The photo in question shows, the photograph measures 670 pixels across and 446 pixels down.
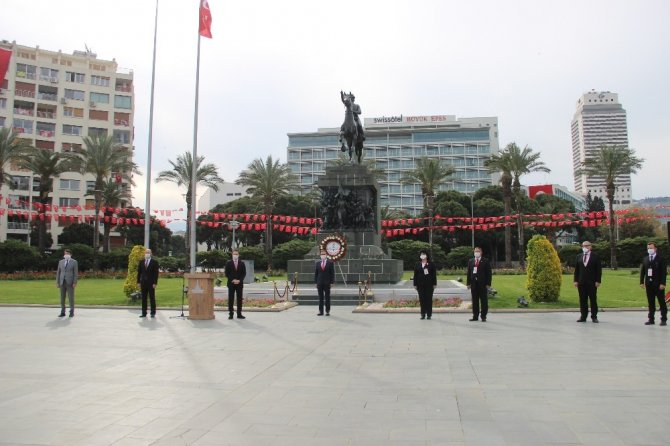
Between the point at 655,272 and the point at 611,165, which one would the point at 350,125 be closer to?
the point at 655,272

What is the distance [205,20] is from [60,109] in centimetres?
5835

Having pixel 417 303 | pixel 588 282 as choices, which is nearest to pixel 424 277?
pixel 417 303

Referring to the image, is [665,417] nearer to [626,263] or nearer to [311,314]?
[311,314]

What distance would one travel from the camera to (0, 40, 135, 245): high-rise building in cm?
6969

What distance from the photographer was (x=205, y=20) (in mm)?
25094

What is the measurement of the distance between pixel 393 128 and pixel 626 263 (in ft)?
282

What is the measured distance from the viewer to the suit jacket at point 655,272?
12.3 meters

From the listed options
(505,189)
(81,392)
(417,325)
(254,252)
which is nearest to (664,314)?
(417,325)

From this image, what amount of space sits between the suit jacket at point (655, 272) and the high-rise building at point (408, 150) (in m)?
105

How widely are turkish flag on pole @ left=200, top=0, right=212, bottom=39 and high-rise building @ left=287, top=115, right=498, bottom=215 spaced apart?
92661mm

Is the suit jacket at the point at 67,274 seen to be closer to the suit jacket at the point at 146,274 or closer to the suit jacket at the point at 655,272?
the suit jacket at the point at 146,274

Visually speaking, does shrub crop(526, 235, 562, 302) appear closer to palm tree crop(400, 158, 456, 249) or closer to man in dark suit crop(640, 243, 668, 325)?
man in dark suit crop(640, 243, 668, 325)

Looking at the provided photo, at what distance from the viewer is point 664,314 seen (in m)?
11.9

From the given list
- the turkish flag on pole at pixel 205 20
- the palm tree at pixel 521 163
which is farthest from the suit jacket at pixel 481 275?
the palm tree at pixel 521 163
